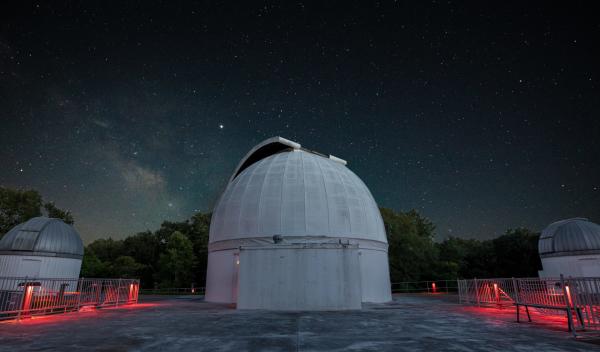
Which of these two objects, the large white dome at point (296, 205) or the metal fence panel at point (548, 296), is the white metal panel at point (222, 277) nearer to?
the large white dome at point (296, 205)

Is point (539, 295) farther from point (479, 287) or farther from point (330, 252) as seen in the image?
point (330, 252)

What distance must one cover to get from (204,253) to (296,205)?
27.9 metres

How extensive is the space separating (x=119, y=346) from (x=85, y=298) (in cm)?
1371

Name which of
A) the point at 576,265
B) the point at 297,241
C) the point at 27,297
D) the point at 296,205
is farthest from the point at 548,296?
the point at 27,297

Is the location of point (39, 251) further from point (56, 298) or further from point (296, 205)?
point (296, 205)

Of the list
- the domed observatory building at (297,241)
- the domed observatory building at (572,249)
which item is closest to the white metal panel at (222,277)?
the domed observatory building at (297,241)

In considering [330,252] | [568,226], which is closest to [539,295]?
[330,252]

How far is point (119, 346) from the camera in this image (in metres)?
7.56

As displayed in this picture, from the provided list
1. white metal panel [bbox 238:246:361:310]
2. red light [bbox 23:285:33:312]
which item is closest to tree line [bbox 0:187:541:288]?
white metal panel [bbox 238:246:361:310]

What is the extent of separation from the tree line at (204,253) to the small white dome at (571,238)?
13951 millimetres

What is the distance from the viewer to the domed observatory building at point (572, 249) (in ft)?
86.5

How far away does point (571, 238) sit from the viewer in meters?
27.4

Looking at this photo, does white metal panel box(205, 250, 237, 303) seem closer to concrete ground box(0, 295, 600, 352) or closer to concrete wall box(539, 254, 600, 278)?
concrete ground box(0, 295, 600, 352)

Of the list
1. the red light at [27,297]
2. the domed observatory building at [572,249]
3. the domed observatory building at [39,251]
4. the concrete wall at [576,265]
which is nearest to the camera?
the red light at [27,297]
